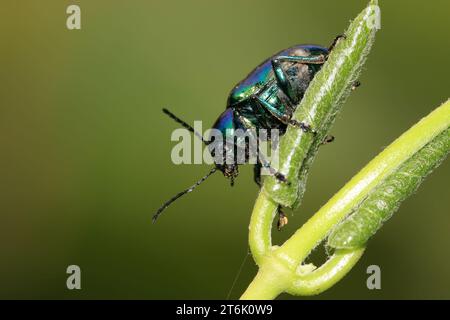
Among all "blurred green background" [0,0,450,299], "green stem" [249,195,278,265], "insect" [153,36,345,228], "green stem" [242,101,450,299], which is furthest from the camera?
"blurred green background" [0,0,450,299]

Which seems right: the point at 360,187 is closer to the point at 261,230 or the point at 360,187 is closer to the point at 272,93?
the point at 261,230

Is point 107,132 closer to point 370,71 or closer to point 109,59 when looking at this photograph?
point 109,59

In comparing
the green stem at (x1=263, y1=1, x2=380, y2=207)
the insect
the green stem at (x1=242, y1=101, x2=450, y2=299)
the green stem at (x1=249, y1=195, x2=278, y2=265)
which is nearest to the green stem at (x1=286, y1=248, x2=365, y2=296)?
the green stem at (x1=242, y1=101, x2=450, y2=299)

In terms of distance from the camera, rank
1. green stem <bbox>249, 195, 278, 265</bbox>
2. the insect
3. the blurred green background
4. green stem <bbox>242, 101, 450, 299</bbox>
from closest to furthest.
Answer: green stem <bbox>242, 101, 450, 299</bbox>
green stem <bbox>249, 195, 278, 265</bbox>
the insect
the blurred green background

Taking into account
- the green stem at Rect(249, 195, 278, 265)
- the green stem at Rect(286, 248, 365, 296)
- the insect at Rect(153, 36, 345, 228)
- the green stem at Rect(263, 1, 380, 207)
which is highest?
the insect at Rect(153, 36, 345, 228)

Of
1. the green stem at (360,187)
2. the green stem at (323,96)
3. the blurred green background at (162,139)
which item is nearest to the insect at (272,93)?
the blurred green background at (162,139)

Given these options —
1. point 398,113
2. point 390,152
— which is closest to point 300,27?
point 398,113

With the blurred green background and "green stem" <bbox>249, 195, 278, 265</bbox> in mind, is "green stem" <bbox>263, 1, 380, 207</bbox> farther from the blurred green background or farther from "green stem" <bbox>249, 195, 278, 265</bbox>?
the blurred green background

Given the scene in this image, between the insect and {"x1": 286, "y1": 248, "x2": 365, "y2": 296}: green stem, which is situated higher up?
the insect
